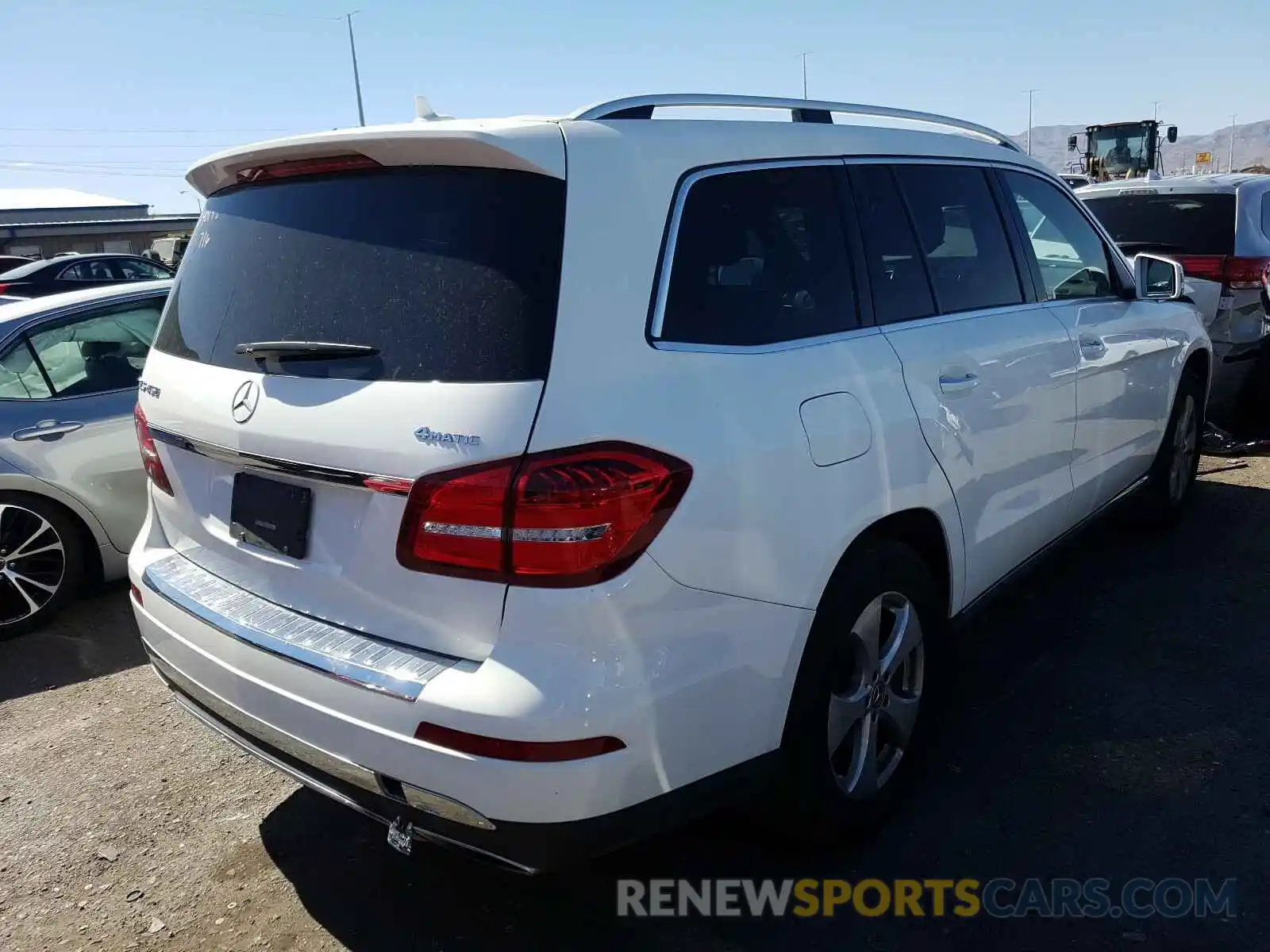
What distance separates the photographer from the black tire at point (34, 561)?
15.7 feet

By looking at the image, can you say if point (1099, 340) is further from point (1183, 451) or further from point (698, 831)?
point (698, 831)

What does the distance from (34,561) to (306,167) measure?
319 centimetres

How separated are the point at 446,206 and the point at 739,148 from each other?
2.55 ft

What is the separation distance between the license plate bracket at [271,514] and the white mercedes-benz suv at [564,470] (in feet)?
0.04

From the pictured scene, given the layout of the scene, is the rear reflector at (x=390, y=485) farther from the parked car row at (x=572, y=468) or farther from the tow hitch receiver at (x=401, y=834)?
the tow hitch receiver at (x=401, y=834)

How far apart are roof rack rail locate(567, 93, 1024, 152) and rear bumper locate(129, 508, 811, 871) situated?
107 cm

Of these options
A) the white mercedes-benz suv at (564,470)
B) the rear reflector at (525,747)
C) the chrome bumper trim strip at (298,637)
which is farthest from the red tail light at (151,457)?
the rear reflector at (525,747)

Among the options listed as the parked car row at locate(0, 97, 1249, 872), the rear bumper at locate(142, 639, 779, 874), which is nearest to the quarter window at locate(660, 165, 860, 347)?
the parked car row at locate(0, 97, 1249, 872)

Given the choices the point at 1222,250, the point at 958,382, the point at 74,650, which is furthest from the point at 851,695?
the point at 1222,250

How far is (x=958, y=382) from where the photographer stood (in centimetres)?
305

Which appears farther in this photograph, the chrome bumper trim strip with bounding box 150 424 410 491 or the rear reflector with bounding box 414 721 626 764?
the chrome bumper trim strip with bounding box 150 424 410 491

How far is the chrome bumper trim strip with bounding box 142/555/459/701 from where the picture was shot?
7.07 feet

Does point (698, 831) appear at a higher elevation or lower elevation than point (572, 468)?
lower

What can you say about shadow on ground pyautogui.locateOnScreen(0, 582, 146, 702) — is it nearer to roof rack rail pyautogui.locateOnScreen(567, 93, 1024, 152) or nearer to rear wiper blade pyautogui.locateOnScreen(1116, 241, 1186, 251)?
roof rack rail pyautogui.locateOnScreen(567, 93, 1024, 152)
